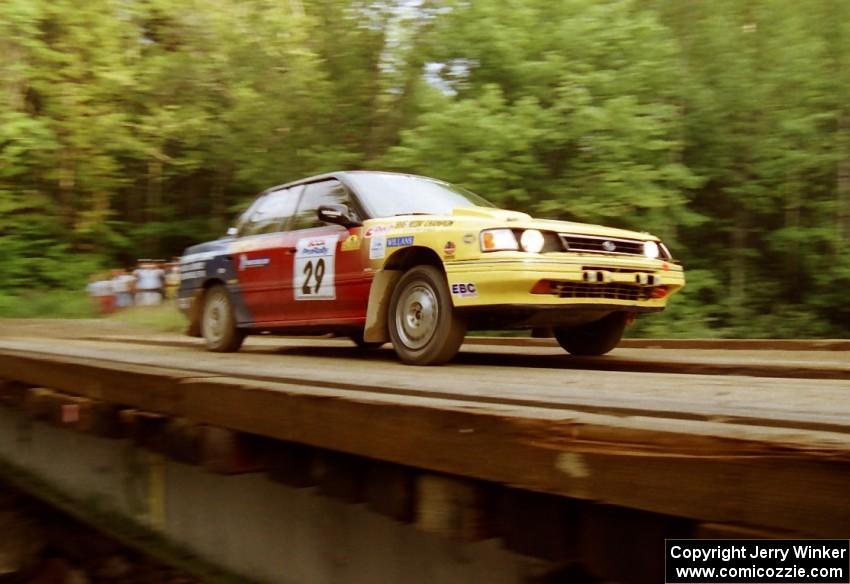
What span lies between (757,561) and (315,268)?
4856mm

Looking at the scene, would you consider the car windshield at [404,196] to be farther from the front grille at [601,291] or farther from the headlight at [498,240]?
the front grille at [601,291]

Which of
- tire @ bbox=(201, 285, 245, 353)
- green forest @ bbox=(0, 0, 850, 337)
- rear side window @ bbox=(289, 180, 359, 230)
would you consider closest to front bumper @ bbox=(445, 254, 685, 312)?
rear side window @ bbox=(289, 180, 359, 230)

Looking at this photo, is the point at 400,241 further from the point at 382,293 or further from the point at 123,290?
the point at 123,290

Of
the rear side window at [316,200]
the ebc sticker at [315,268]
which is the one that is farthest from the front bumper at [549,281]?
the rear side window at [316,200]

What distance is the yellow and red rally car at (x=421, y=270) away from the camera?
488 centimetres

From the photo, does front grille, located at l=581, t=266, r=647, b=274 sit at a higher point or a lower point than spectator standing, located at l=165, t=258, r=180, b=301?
higher

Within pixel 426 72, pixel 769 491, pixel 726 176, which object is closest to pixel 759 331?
pixel 726 176

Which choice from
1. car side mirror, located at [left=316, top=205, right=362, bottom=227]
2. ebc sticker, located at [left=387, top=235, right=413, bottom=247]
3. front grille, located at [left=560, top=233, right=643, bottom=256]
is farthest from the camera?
car side mirror, located at [left=316, top=205, right=362, bottom=227]

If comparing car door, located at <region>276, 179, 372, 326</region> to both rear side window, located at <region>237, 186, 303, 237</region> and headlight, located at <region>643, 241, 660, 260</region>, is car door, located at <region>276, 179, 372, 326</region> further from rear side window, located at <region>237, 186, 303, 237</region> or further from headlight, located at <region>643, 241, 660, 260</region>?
headlight, located at <region>643, 241, 660, 260</region>

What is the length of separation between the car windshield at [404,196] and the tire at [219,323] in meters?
2.03

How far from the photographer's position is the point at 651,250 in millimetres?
5500

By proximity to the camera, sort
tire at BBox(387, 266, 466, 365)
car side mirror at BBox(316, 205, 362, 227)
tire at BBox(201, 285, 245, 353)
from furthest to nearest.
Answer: tire at BBox(201, 285, 245, 353) < car side mirror at BBox(316, 205, 362, 227) < tire at BBox(387, 266, 466, 365)

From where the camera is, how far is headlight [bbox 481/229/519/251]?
4848 millimetres

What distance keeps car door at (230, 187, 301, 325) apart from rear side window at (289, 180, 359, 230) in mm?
149
